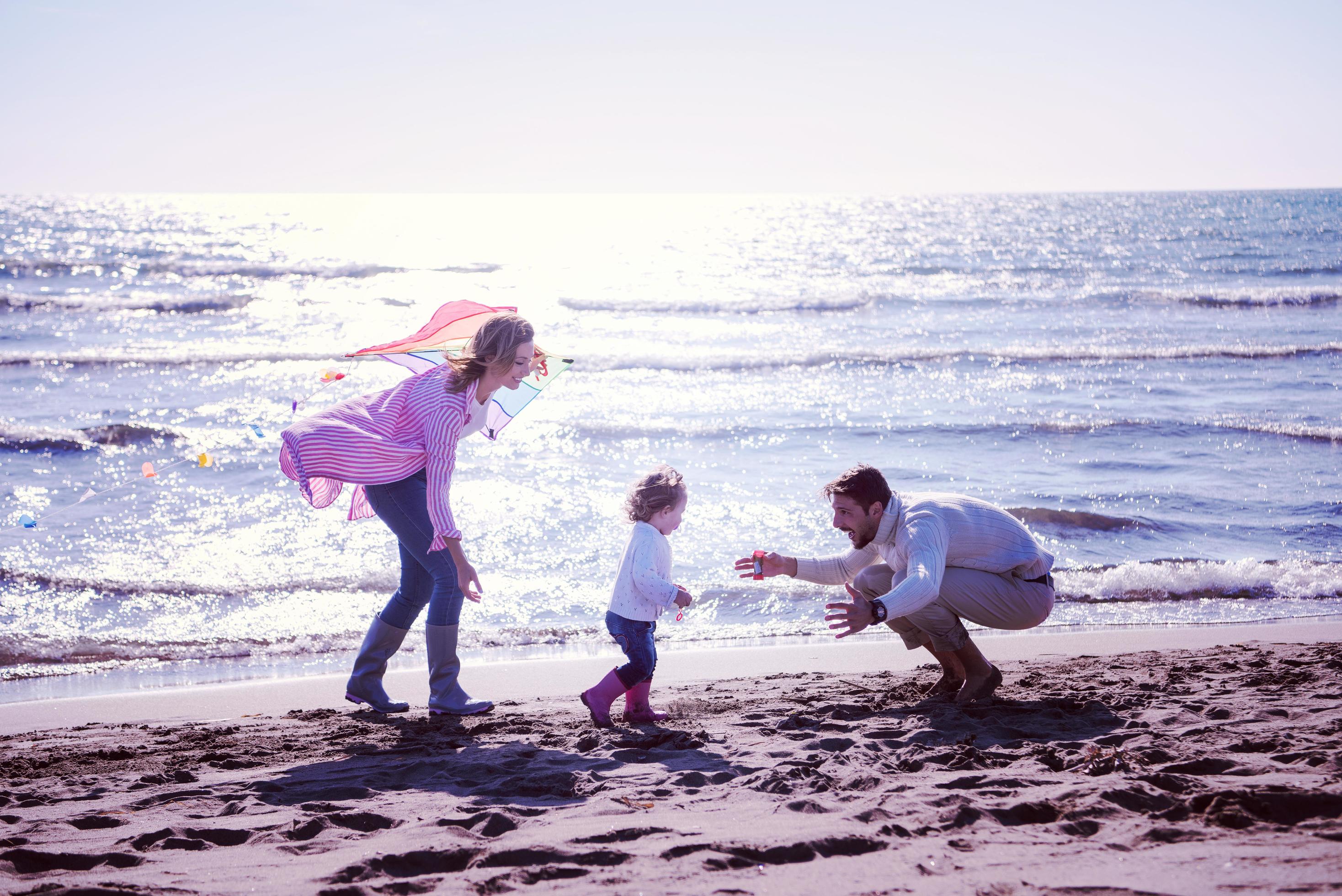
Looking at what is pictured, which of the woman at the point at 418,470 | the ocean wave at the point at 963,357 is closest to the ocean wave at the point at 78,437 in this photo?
the ocean wave at the point at 963,357

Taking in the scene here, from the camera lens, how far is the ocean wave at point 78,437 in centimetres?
1122

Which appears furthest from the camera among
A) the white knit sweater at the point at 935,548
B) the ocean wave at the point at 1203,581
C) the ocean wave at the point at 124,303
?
the ocean wave at the point at 124,303

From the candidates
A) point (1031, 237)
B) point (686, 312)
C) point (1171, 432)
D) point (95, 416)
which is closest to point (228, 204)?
point (1031, 237)

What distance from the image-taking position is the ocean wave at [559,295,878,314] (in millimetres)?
27188

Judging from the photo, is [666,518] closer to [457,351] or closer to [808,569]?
[808,569]

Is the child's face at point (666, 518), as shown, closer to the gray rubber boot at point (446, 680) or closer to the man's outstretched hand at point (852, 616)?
the man's outstretched hand at point (852, 616)

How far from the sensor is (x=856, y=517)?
14.1ft

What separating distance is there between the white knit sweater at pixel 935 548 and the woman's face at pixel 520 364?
4.94ft

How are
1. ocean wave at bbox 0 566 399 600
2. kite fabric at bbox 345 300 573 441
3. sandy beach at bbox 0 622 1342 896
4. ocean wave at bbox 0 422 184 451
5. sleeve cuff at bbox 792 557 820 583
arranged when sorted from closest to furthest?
sandy beach at bbox 0 622 1342 896 → sleeve cuff at bbox 792 557 820 583 → kite fabric at bbox 345 300 573 441 → ocean wave at bbox 0 566 399 600 → ocean wave at bbox 0 422 184 451

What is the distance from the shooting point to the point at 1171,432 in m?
12.4

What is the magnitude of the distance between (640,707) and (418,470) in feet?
4.71

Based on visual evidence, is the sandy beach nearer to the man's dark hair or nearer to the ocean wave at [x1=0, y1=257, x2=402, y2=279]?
the man's dark hair

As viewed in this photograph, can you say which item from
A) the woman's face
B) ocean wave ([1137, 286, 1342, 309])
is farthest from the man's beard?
ocean wave ([1137, 286, 1342, 309])

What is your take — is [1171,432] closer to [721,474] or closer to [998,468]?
[998,468]
